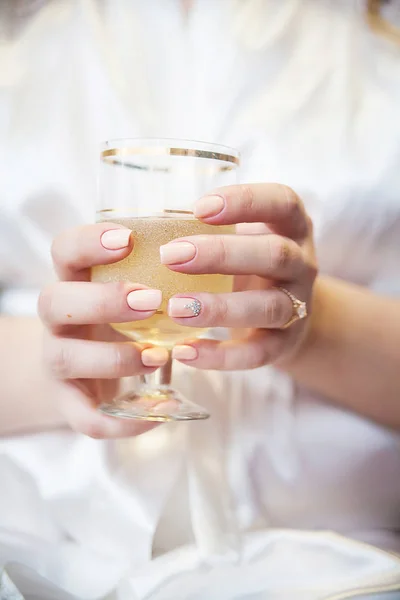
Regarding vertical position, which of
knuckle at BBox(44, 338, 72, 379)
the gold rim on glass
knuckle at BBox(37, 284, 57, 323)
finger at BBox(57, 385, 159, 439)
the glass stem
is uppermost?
the gold rim on glass

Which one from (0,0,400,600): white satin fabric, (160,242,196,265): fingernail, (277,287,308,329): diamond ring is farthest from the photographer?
(0,0,400,600): white satin fabric

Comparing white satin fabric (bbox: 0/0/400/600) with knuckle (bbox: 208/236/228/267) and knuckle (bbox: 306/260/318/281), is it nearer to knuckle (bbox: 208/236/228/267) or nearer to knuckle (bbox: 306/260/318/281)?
knuckle (bbox: 306/260/318/281)

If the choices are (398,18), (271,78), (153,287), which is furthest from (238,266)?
(398,18)

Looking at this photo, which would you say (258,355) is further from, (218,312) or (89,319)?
(89,319)

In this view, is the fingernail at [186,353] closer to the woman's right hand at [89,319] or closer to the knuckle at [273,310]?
the woman's right hand at [89,319]

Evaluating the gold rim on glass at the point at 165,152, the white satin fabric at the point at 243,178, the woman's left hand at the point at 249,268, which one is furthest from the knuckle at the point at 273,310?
the white satin fabric at the point at 243,178

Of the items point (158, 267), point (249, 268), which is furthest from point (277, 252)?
point (158, 267)

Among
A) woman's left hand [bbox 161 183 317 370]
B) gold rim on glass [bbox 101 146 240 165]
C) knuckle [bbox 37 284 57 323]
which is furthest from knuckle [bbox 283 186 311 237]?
knuckle [bbox 37 284 57 323]
